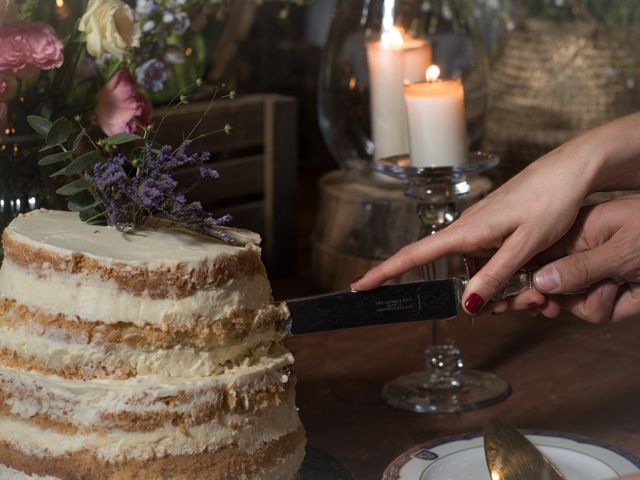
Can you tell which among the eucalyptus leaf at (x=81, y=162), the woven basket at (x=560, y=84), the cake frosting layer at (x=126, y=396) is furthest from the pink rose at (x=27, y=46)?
the woven basket at (x=560, y=84)

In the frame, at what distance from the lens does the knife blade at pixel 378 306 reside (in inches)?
35.8

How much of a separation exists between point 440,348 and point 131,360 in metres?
0.57

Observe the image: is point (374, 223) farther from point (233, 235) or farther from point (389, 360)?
point (233, 235)

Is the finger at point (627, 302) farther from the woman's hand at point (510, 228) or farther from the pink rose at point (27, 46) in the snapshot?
the pink rose at point (27, 46)

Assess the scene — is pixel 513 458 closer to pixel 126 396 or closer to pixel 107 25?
pixel 126 396

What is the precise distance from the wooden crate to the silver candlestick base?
392 mm

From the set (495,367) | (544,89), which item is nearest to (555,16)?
(544,89)

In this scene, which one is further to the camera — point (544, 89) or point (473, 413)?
point (544, 89)

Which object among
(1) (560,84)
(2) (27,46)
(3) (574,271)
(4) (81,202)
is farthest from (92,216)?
(1) (560,84)

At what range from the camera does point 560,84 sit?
196cm

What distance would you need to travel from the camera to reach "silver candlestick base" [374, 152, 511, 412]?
1.20 metres

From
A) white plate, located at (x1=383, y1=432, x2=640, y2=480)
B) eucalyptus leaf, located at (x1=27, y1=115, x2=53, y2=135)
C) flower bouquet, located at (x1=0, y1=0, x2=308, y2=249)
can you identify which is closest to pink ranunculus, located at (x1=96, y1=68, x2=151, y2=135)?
flower bouquet, located at (x1=0, y1=0, x2=308, y2=249)

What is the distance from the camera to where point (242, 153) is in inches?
66.8

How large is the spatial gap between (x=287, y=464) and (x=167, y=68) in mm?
602
